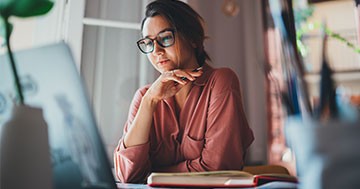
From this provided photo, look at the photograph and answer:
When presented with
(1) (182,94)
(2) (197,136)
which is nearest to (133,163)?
(2) (197,136)

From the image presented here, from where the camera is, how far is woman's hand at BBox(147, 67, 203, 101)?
86cm

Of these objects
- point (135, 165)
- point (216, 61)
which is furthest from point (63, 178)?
point (216, 61)

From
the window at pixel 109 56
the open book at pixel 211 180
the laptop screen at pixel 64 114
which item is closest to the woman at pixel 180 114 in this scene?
the open book at pixel 211 180

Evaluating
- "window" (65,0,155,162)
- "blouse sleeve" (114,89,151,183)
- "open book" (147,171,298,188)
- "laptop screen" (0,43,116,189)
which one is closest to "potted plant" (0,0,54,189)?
"laptop screen" (0,43,116,189)

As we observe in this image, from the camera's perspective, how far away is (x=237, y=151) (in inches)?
32.9

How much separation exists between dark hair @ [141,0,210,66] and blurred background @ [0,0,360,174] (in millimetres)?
222

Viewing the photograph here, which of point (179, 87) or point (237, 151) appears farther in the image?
point (179, 87)

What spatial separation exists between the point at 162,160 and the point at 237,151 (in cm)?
22

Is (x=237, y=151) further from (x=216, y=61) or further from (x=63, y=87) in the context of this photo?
(x=216, y=61)

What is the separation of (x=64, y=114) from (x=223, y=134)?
534 mm

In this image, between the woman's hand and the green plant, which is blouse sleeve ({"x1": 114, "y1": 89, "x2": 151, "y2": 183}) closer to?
the woman's hand

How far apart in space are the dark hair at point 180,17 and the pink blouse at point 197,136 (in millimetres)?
135

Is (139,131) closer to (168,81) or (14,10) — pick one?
(168,81)

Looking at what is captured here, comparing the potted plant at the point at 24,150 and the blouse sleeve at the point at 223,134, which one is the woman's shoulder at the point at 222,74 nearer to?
the blouse sleeve at the point at 223,134
